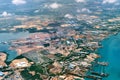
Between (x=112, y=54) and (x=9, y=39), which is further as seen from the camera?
(x=9, y=39)

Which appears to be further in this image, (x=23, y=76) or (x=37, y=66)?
(x=37, y=66)

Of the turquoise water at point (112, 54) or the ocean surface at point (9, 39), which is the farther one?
the ocean surface at point (9, 39)

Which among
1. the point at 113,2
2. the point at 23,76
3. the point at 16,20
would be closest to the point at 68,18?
the point at 16,20

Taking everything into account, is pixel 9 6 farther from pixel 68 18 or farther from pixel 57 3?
pixel 68 18

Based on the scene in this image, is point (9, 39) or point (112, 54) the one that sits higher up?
point (9, 39)

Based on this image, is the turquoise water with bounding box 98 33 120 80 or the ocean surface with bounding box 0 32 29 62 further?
the ocean surface with bounding box 0 32 29 62

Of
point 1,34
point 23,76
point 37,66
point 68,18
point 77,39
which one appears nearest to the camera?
point 23,76

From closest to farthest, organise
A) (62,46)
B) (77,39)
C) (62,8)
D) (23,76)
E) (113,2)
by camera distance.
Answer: (23,76) < (62,46) < (77,39) < (62,8) < (113,2)

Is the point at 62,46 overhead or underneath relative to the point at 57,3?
underneath
